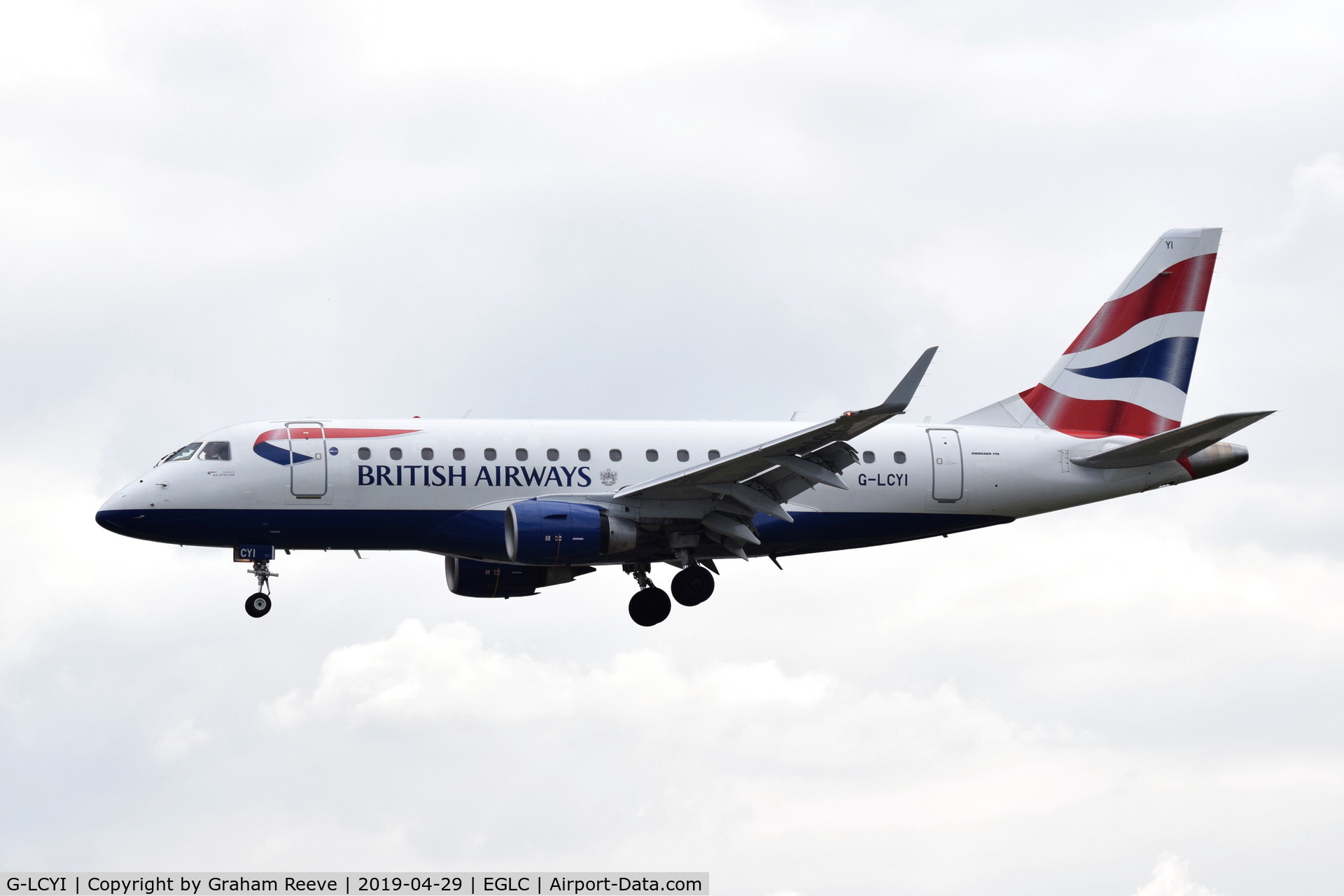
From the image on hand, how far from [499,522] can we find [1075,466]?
13719mm

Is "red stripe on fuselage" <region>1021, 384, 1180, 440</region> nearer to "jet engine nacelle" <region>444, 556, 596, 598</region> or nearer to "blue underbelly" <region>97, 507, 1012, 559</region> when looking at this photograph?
"blue underbelly" <region>97, 507, 1012, 559</region>

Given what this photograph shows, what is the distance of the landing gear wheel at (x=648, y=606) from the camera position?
129 ft

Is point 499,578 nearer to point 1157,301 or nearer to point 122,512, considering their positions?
point 122,512

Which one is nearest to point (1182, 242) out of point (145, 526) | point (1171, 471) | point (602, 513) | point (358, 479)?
point (1171, 471)

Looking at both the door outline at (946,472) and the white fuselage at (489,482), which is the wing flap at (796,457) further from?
the door outline at (946,472)

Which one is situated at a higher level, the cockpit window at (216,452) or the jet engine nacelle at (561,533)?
the cockpit window at (216,452)

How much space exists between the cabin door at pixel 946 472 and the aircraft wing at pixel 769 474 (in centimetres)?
398

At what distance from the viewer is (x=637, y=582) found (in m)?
39.7

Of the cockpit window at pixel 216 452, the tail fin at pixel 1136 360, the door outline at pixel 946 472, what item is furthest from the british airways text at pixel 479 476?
the tail fin at pixel 1136 360

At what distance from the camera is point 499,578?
40094 millimetres

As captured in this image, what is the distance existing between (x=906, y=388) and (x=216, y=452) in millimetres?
14847

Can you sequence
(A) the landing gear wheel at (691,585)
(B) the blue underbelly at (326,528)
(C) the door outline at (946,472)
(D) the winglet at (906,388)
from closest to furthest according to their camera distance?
(D) the winglet at (906,388)
(B) the blue underbelly at (326,528)
(A) the landing gear wheel at (691,585)
(C) the door outline at (946,472)

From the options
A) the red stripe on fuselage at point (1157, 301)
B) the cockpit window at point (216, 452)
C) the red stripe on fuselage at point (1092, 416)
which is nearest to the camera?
the cockpit window at point (216, 452)

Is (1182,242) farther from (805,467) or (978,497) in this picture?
(805,467)
